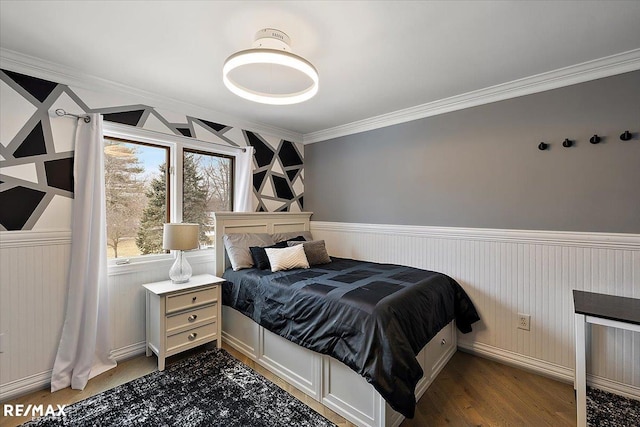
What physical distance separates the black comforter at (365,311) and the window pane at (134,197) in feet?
2.84

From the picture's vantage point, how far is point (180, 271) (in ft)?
8.58

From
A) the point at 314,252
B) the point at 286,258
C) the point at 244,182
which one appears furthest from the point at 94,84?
the point at 314,252

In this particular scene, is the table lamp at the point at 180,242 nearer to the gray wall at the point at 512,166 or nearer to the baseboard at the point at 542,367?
the gray wall at the point at 512,166

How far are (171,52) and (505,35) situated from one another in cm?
222

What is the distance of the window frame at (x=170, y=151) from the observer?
2.51 metres

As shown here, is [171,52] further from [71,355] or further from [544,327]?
[544,327]

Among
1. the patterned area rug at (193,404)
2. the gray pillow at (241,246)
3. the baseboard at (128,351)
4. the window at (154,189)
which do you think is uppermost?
the window at (154,189)

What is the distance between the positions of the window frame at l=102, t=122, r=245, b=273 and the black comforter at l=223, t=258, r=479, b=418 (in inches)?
31.3

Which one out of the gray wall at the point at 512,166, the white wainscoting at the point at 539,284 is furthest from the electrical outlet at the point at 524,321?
the gray wall at the point at 512,166

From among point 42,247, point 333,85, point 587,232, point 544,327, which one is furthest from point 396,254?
point 42,247

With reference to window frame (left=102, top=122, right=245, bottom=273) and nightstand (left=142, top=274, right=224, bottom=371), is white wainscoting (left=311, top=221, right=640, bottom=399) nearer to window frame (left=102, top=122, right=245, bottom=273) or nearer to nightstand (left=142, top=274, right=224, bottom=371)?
nightstand (left=142, top=274, right=224, bottom=371)

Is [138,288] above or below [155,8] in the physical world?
below

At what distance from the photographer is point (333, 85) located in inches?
98.3

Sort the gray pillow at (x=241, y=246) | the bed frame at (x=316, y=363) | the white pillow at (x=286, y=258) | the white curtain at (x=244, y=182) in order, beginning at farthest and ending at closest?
the white curtain at (x=244, y=182)
the gray pillow at (x=241, y=246)
the white pillow at (x=286, y=258)
the bed frame at (x=316, y=363)
